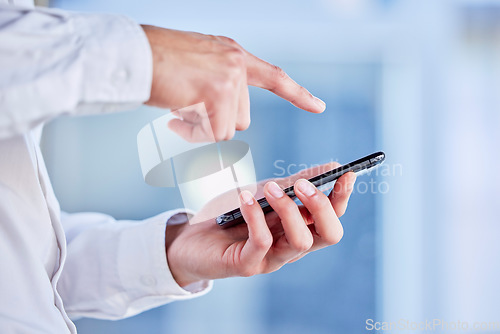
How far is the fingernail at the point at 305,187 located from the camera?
19.5 inches

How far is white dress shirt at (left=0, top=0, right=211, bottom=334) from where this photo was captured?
0.28 meters

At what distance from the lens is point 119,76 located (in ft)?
0.98

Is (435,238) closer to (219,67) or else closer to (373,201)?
(373,201)

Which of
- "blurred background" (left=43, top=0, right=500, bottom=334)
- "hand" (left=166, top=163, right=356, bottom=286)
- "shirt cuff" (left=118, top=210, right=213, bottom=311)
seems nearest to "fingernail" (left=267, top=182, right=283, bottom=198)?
"hand" (left=166, top=163, right=356, bottom=286)

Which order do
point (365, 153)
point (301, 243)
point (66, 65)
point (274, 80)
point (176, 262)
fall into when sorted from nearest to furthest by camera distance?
point (66, 65) → point (274, 80) → point (301, 243) → point (176, 262) → point (365, 153)

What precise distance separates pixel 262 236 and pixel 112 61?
28 centimetres

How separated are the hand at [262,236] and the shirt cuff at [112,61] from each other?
0.22 meters

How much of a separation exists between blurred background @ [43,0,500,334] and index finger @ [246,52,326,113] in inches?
32.0

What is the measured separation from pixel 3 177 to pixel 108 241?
27cm

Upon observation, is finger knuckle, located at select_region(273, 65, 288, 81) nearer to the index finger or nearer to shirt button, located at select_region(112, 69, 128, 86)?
the index finger

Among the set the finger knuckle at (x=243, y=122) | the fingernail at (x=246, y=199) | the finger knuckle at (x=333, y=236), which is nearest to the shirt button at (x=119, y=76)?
the finger knuckle at (x=243, y=122)

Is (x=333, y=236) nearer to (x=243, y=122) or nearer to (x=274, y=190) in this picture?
(x=274, y=190)

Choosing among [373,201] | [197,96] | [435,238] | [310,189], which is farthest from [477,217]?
[197,96]

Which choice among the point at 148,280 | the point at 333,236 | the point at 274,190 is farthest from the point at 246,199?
the point at 148,280
